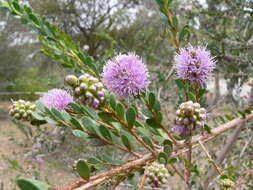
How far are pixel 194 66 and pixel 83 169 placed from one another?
63 centimetres

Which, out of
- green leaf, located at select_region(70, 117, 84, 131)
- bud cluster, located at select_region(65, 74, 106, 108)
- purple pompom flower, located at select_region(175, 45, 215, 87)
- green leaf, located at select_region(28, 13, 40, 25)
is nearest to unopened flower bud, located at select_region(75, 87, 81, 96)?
bud cluster, located at select_region(65, 74, 106, 108)

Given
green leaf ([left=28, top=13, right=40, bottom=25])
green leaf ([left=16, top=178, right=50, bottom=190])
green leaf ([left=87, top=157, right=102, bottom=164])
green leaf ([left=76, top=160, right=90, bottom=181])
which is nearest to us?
green leaf ([left=16, top=178, right=50, bottom=190])

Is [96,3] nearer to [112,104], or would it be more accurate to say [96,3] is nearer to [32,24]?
[32,24]

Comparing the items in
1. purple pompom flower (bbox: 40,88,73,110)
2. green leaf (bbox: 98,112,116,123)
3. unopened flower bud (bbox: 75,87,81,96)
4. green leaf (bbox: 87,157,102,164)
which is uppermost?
purple pompom flower (bbox: 40,88,73,110)

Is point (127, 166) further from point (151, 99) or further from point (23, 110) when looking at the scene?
point (23, 110)

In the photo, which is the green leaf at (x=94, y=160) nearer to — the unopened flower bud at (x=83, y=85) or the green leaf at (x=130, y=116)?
the green leaf at (x=130, y=116)

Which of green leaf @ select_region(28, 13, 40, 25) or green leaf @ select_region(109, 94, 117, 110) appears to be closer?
green leaf @ select_region(109, 94, 117, 110)

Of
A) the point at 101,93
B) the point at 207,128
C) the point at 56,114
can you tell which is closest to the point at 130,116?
the point at 101,93

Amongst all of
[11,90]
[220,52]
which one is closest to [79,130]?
[220,52]

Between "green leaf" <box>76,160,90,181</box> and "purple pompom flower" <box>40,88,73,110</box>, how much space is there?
0.38 m

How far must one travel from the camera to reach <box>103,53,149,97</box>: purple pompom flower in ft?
3.31

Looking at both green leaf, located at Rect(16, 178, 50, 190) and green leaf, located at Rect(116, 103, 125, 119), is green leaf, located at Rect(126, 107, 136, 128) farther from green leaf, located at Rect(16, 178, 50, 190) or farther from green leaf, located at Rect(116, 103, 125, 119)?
green leaf, located at Rect(16, 178, 50, 190)

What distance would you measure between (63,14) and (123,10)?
93.2 inches

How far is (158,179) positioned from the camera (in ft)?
2.45
